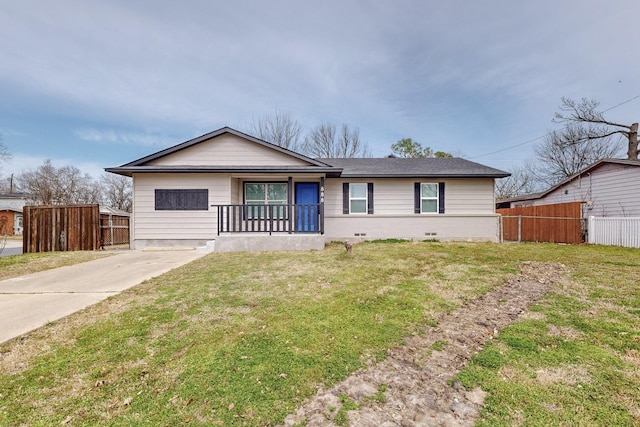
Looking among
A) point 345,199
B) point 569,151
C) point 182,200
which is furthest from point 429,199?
point 569,151

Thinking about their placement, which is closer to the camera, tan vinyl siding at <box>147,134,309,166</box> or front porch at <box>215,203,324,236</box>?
front porch at <box>215,203,324,236</box>

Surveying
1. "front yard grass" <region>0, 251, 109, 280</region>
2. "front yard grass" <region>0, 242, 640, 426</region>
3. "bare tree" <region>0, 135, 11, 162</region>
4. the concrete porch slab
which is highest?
"bare tree" <region>0, 135, 11, 162</region>

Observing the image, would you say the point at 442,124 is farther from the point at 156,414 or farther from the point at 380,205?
the point at 156,414

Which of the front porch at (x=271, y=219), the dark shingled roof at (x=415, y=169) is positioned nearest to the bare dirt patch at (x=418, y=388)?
the front porch at (x=271, y=219)

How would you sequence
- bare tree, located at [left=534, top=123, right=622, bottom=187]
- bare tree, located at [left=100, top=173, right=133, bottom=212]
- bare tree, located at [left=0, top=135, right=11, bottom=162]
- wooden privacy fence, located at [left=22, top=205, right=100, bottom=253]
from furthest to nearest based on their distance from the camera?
bare tree, located at [left=100, top=173, right=133, bottom=212], bare tree, located at [left=534, top=123, right=622, bottom=187], bare tree, located at [left=0, top=135, right=11, bottom=162], wooden privacy fence, located at [left=22, top=205, right=100, bottom=253]

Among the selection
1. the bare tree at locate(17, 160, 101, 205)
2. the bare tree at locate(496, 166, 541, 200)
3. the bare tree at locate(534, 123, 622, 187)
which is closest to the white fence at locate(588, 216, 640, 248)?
the bare tree at locate(534, 123, 622, 187)

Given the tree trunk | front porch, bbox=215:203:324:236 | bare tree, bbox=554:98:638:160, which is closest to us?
front porch, bbox=215:203:324:236

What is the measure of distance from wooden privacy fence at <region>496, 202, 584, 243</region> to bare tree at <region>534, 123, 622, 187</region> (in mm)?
11307

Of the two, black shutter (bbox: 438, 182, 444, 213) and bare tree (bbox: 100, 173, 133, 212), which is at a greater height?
bare tree (bbox: 100, 173, 133, 212)

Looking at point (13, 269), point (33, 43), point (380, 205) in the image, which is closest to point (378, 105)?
point (380, 205)

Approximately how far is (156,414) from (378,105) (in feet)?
76.4

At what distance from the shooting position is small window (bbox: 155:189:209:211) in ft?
34.9

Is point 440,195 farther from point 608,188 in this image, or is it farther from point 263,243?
point 608,188

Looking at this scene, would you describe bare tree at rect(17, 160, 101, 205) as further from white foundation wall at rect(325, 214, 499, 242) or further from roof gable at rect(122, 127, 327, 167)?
white foundation wall at rect(325, 214, 499, 242)
